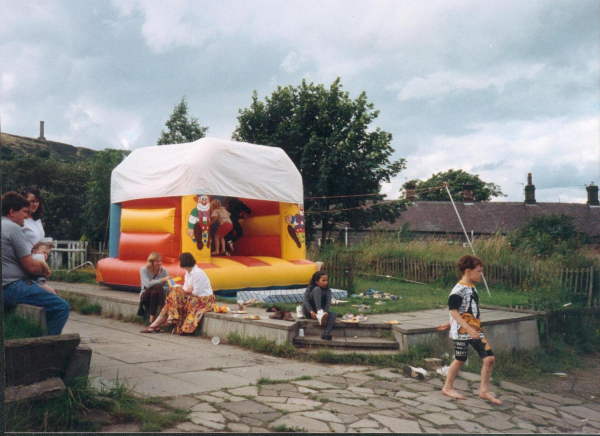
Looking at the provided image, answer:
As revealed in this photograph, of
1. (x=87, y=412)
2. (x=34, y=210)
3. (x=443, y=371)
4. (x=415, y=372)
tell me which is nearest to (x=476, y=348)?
(x=415, y=372)

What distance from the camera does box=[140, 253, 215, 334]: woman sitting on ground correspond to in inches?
378

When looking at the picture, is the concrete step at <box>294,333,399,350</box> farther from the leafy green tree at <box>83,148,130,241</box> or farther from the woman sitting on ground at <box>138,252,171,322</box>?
the leafy green tree at <box>83,148,130,241</box>

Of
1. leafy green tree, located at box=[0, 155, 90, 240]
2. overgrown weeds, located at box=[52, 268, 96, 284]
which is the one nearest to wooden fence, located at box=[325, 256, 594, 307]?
overgrown weeds, located at box=[52, 268, 96, 284]

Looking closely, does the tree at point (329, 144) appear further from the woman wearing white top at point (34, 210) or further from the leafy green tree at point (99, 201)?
the woman wearing white top at point (34, 210)

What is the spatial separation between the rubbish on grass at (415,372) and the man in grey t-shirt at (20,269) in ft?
13.3

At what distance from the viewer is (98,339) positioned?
28.8 ft

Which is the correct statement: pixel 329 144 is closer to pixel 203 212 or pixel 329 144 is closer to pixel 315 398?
pixel 203 212

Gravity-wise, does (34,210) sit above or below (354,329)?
above

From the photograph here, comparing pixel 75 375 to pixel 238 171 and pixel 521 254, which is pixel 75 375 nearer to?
pixel 238 171

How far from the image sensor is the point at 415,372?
7094 millimetres

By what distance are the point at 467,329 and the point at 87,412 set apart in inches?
154

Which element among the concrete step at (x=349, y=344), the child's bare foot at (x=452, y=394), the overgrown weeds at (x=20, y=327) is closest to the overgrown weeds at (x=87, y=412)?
the overgrown weeds at (x=20, y=327)

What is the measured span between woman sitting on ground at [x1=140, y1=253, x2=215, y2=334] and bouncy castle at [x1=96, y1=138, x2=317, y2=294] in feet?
7.00

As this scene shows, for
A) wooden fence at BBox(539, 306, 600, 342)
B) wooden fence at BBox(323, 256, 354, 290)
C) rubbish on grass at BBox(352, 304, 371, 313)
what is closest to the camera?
rubbish on grass at BBox(352, 304, 371, 313)
